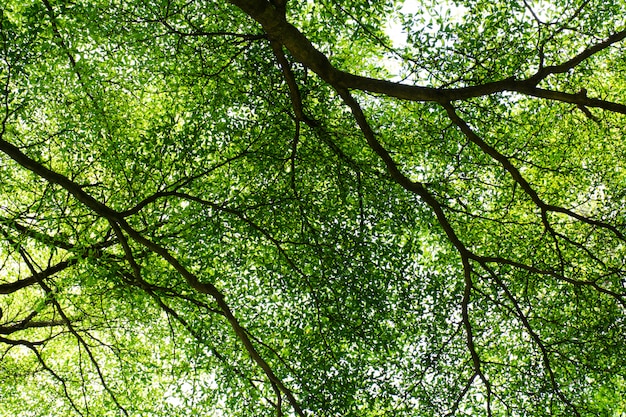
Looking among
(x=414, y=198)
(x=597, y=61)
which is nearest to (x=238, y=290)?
(x=414, y=198)

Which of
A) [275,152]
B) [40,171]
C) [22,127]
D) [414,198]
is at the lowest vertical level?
[40,171]

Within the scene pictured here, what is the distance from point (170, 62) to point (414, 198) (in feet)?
16.1

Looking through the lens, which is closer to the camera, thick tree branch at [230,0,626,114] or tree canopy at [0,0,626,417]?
thick tree branch at [230,0,626,114]

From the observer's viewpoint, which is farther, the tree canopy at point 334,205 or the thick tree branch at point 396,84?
the tree canopy at point 334,205

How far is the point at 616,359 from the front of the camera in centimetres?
1066

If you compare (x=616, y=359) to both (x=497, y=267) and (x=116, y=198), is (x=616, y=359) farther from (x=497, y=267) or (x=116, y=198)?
(x=116, y=198)

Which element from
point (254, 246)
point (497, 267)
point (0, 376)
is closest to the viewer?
point (254, 246)

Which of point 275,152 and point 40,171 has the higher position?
point 275,152

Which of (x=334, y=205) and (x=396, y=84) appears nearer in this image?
(x=396, y=84)

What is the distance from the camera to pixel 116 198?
1021 cm

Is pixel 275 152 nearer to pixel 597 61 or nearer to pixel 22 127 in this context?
pixel 22 127

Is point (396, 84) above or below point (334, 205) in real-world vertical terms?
below

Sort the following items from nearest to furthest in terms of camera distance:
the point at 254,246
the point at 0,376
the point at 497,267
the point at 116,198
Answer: the point at 116,198, the point at 254,246, the point at 497,267, the point at 0,376

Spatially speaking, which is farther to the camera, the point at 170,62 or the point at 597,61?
the point at 597,61
